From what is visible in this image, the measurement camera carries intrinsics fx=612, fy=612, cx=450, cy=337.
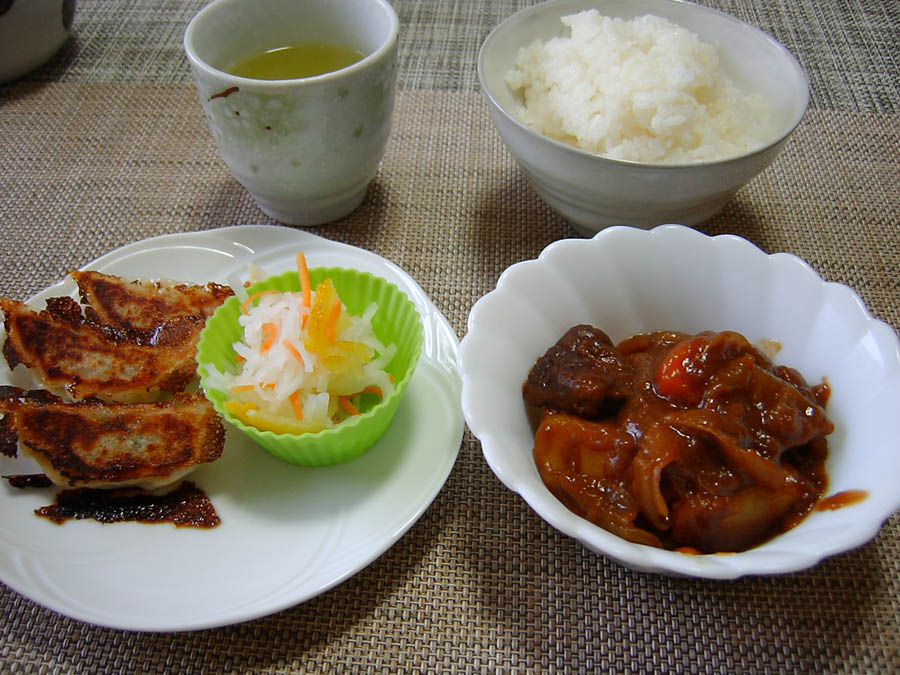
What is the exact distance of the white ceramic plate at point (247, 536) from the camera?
1.15 m

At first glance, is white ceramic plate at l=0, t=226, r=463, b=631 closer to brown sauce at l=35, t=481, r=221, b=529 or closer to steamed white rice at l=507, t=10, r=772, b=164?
brown sauce at l=35, t=481, r=221, b=529

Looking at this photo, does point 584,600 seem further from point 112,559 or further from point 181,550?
point 112,559

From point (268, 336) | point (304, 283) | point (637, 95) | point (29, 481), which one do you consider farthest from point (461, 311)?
point (29, 481)

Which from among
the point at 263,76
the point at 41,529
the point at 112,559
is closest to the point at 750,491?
the point at 112,559

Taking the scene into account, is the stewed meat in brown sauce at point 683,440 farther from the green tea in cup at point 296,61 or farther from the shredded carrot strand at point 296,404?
the green tea in cup at point 296,61

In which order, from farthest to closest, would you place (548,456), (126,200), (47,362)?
(126,200), (47,362), (548,456)

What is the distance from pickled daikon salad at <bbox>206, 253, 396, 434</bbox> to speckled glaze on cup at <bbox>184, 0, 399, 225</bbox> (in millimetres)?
435

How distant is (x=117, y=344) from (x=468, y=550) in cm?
101

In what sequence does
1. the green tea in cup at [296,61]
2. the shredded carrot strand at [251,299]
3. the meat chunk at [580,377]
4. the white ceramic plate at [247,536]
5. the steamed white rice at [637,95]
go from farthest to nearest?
the green tea in cup at [296,61]
the steamed white rice at [637,95]
the shredded carrot strand at [251,299]
the meat chunk at [580,377]
the white ceramic plate at [247,536]

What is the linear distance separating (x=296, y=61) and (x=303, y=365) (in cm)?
114

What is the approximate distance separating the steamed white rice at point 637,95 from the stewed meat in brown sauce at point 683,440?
70 centimetres

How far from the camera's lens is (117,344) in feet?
5.09

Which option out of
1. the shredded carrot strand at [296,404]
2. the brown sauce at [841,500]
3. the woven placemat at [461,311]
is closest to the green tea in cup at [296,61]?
the woven placemat at [461,311]

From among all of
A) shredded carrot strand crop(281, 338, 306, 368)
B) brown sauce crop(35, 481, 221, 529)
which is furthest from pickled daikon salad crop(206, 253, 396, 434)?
brown sauce crop(35, 481, 221, 529)
